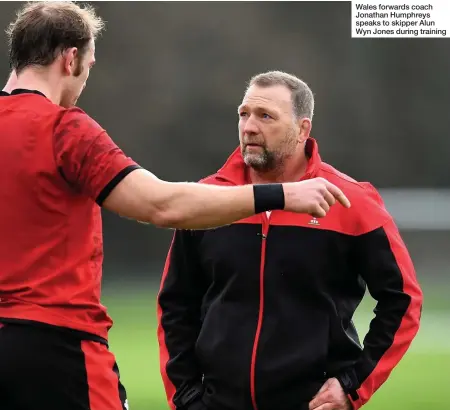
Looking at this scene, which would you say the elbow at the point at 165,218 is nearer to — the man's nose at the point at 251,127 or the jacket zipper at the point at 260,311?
the jacket zipper at the point at 260,311

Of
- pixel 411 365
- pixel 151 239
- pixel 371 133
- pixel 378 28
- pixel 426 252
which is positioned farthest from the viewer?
pixel 371 133

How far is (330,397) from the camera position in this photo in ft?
10.2

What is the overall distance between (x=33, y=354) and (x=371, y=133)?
13.4 metres

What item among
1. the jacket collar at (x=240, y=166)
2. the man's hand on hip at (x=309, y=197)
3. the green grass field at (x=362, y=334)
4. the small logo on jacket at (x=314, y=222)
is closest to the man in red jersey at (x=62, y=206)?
the man's hand on hip at (x=309, y=197)

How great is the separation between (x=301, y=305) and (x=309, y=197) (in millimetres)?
734

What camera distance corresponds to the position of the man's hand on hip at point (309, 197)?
8.11 feet

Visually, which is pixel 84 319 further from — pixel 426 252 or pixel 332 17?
pixel 332 17

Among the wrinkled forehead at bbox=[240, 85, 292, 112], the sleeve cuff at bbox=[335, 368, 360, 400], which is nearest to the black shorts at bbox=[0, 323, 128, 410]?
the sleeve cuff at bbox=[335, 368, 360, 400]

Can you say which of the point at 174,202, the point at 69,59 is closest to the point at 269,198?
the point at 174,202

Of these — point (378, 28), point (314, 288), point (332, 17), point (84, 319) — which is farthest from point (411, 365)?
point (332, 17)

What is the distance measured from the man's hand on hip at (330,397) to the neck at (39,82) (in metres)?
1.22

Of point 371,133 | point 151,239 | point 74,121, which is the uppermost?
point 74,121

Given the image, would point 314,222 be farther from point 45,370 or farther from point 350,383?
point 45,370

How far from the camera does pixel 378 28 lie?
9.55 m
